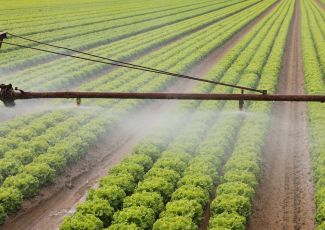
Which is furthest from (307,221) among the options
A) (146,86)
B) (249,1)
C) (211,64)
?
(249,1)

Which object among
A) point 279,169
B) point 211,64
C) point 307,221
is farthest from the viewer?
point 211,64

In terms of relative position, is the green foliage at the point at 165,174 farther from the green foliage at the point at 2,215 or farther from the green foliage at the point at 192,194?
the green foliage at the point at 2,215

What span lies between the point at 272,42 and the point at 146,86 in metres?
22.5

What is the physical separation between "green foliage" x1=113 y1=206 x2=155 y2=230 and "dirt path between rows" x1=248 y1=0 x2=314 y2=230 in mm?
3349

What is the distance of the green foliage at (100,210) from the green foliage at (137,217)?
0.44 metres

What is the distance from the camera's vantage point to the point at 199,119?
21656 mm

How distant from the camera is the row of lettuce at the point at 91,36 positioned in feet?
116

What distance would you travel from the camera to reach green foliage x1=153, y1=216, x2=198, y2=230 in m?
12.4

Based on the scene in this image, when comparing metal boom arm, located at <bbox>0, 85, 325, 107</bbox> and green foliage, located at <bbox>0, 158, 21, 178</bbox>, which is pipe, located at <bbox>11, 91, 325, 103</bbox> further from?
green foliage, located at <bbox>0, 158, 21, 178</bbox>

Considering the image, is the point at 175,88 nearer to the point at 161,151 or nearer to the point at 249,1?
the point at 161,151

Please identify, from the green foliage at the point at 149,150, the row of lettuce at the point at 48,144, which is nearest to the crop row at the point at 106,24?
the row of lettuce at the point at 48,144

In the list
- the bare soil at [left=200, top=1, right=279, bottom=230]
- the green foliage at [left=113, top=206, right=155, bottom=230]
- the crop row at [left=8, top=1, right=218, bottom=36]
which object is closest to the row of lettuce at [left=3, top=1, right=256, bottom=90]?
the bare soil at [left=200, top=1, right=279, bottom=230]

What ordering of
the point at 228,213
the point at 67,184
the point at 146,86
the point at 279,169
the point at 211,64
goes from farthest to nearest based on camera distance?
the point at 211,64 < the point at 146,86 < the point at 279,169 < the point at 67,184 < the point at 228,213

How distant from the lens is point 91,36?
1873 inches
